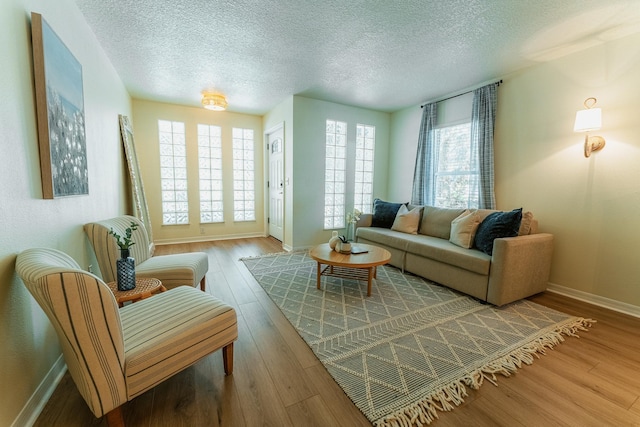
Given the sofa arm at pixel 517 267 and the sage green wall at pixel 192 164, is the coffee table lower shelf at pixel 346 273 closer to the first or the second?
the sofa arm at pixel 517 267

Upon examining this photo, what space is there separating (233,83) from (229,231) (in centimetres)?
285

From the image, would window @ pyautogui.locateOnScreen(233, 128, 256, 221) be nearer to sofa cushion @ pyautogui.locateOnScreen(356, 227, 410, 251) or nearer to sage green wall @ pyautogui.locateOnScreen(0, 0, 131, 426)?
sofa cushion @ pyautogui.locateOnScreen(356, 227, 410, 251)

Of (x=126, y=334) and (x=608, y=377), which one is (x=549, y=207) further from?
(x=126, y=334)

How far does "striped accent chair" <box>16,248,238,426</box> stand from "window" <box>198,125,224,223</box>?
148 inches

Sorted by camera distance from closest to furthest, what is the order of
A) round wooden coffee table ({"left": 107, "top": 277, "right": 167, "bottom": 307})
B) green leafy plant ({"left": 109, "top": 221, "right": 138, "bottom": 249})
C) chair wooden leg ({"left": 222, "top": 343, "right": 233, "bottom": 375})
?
chair wooden leg ({"left": 222, "top": 343, "right": 233, "bottom": 375}), round wooden coffee table ({"left": 107, "top": 277, "right": 167, "bottom": 307}), green leafy plant ({"left": 109, "top": 221, "right": 138, "bottom": 249})

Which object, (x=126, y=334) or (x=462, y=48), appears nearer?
(x=126, y=334)

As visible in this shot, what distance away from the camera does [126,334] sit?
1249mm

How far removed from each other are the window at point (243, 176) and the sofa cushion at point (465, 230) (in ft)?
12.7

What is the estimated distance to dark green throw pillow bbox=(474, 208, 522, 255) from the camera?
98.7 inches

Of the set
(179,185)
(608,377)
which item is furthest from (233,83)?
(608,377)

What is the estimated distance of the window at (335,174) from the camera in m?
4.50

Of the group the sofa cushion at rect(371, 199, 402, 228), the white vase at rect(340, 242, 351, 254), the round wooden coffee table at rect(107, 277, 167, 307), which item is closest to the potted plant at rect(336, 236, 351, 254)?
the white vase at rect(340, 242, 351, 254)

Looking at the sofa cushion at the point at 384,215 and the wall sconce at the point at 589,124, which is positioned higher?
the wall sconce at the point at 589,124

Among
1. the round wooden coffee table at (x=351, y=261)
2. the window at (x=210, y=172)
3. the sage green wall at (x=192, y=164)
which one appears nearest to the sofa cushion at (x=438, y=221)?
the round wooden coffee table at (x=351, y=261)
